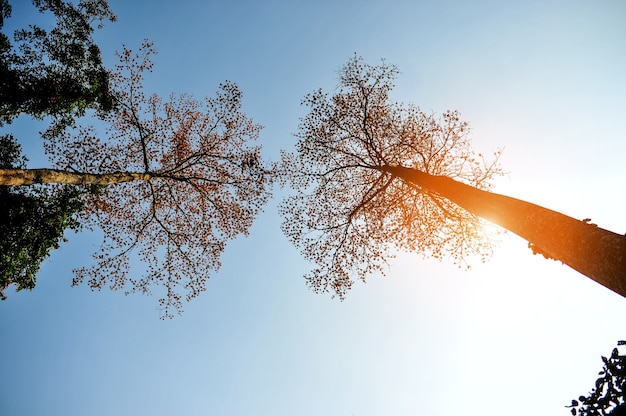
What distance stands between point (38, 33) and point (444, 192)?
67.1ft

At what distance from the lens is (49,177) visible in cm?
892

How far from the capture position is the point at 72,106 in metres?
15.1

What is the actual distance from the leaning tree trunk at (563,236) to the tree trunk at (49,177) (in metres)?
12.4

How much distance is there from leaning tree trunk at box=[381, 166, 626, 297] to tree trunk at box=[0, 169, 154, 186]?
489 inches

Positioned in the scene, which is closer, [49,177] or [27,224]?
[49,177]

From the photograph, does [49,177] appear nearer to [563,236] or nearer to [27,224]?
[27,224]

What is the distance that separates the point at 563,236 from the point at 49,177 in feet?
43.5

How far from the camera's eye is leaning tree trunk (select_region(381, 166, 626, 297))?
386 cm

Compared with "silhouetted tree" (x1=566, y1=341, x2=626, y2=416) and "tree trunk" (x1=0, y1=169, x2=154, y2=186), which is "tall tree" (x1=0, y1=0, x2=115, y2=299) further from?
"silhouetted tree" (x1=566, y1=341, x2=626, y2=416)

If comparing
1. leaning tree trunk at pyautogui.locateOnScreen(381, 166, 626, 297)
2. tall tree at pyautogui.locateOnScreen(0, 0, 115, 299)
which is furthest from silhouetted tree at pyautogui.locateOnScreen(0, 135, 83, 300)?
leaning tree trunk at pyautogui.locateOnScreen(381, 166, 626, 297)

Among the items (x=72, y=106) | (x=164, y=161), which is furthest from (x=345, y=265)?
(x=72, y=106)

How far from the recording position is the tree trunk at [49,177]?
802 cm

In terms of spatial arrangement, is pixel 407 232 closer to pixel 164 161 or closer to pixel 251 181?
pixel 251 181

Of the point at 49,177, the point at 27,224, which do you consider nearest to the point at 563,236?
the point at 49,177
